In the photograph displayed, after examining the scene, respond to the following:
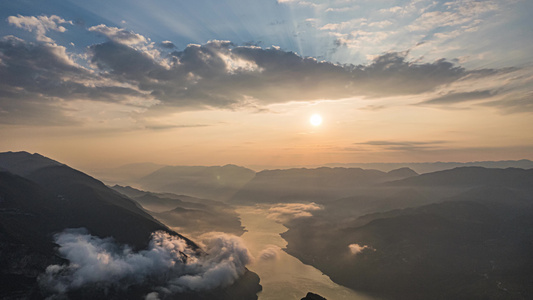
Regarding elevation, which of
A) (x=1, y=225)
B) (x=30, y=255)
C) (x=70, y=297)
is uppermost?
(x=1, y=225)

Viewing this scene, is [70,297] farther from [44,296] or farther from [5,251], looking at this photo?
[5,251]

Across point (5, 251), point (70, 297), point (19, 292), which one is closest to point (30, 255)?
point (5, 251)

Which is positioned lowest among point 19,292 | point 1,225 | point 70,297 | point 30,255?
point 70,297

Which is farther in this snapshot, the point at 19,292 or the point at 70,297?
the point at 70,297

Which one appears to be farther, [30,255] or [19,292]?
[30,255]

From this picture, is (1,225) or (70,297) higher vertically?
(1,225)

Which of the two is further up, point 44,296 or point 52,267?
point 52,267

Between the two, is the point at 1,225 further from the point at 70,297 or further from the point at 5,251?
the point at 70,297

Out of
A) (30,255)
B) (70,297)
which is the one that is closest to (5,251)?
(30,255)
